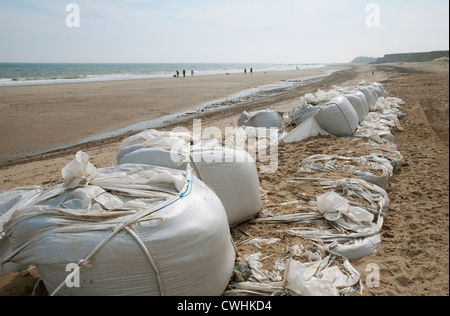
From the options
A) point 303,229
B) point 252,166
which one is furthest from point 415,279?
point 252,166

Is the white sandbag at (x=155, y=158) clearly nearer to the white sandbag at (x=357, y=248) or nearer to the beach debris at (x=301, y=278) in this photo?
the beach debris at (x=301, y=278)

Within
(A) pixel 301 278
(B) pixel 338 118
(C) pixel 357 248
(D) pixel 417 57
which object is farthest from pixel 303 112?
(D) pixel 417 57

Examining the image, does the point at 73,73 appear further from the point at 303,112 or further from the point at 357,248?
the point at 357,248

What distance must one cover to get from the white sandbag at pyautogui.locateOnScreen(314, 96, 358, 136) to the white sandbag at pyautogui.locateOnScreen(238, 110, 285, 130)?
2.85 ft

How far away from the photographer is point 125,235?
A: 173 cm

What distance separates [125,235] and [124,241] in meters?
0.03

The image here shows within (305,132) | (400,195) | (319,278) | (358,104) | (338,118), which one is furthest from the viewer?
(358,104)

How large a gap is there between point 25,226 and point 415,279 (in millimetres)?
2705

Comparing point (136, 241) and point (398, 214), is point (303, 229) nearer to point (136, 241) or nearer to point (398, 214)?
point (398, 214)

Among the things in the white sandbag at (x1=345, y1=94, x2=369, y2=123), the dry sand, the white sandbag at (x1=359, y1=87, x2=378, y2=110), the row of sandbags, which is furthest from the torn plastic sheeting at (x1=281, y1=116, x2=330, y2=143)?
the row of sandbags

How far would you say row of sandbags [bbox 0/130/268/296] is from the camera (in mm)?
1712

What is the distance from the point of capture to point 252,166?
10.3 feet

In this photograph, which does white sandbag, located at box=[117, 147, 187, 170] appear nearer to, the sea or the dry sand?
the dry sand
